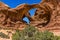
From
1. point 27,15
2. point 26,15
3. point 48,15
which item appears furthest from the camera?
point 27,15

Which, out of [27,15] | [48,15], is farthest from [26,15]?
[48,15]

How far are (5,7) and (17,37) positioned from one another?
89.9ft

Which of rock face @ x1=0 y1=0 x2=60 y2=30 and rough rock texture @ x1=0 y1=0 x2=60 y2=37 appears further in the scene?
rock face @ x1=0 y1=0 x2=60 y2=30

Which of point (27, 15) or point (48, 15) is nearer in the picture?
point (48, 15)

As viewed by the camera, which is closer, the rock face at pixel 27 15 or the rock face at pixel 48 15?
the rock face at pixel 48 15

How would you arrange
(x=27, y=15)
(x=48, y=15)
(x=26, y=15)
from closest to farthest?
(x=48, y=15) < (x=26, y=15) < (x=27, y=15)

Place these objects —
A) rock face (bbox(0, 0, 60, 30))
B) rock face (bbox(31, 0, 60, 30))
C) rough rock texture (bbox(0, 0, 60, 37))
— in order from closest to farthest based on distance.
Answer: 1. rock face (bbox(31, 0, 60, 30))
2. rough rock texture (bbox(0, 0, 60, 37))
3. rock face (bbox(0, 0, 60, 30))

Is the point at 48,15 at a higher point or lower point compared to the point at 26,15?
lower

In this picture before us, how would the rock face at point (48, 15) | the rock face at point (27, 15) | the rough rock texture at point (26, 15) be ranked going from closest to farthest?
the rock face at point (48, 15), the rough rock texture at point (26, 15), the rock face at point (27, 15)

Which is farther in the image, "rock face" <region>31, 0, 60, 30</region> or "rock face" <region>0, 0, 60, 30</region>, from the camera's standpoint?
"rock face" <region>0, 0, 60, 30</region>

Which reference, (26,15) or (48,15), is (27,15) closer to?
(26,15)

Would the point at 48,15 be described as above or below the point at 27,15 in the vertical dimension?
below

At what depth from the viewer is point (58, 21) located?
32594 millimetres

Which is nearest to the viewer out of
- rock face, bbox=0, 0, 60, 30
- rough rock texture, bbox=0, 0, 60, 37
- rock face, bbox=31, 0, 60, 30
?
rock face, bbox=31, 0, 60, 30
